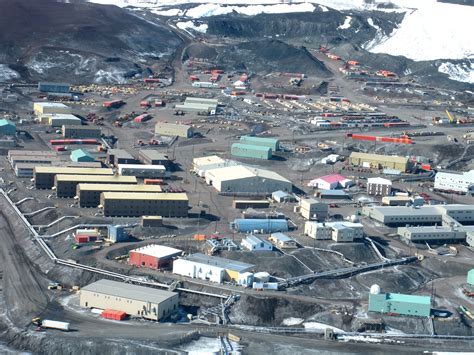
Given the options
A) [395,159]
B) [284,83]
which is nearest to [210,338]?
[395,159]

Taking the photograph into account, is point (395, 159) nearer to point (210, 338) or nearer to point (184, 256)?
point (184, 256)

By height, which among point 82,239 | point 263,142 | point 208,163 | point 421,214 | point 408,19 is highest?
point 408,19

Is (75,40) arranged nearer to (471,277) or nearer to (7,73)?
(7,73)

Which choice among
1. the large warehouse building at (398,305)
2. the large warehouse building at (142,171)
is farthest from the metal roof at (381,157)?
the large warehouse building at (398,305)

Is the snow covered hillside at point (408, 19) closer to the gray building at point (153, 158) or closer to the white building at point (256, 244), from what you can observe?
the gray building at point (153, 158)

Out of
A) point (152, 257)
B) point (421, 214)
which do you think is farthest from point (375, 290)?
point (421, 214)

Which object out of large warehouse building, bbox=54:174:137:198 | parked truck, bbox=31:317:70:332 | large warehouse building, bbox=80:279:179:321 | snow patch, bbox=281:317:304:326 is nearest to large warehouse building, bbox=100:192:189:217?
large warehouse building, bbox=54:174:137:198
